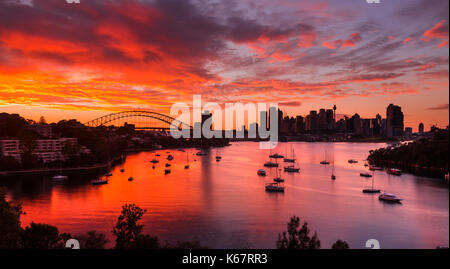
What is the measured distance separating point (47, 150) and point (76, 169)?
13.2 feet

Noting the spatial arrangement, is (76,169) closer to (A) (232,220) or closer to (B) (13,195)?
(B) (13,195)

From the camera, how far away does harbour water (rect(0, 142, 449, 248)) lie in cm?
1027

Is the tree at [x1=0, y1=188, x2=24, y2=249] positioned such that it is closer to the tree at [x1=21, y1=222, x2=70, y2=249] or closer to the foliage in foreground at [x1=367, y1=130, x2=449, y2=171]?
the tree at [x1=21, y1=222, x2=70, y2=249]

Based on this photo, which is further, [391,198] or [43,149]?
[43,149]

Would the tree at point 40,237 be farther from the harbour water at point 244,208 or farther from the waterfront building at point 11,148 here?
the waterfront building at point 11,148

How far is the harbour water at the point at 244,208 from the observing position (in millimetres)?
10266

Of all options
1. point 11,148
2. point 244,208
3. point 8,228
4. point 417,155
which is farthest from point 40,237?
point 417,155

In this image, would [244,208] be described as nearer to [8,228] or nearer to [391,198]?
[391,198]

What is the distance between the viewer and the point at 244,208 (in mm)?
13922

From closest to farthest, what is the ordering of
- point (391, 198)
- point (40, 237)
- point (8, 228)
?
point (40, 237)
point (8, 228)
point (391, 198)

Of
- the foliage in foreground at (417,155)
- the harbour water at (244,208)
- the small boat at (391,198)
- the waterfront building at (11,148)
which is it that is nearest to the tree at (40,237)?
the harbour water at (244,208)

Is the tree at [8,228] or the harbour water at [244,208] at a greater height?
the tree at [8,228]

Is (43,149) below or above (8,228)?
above
